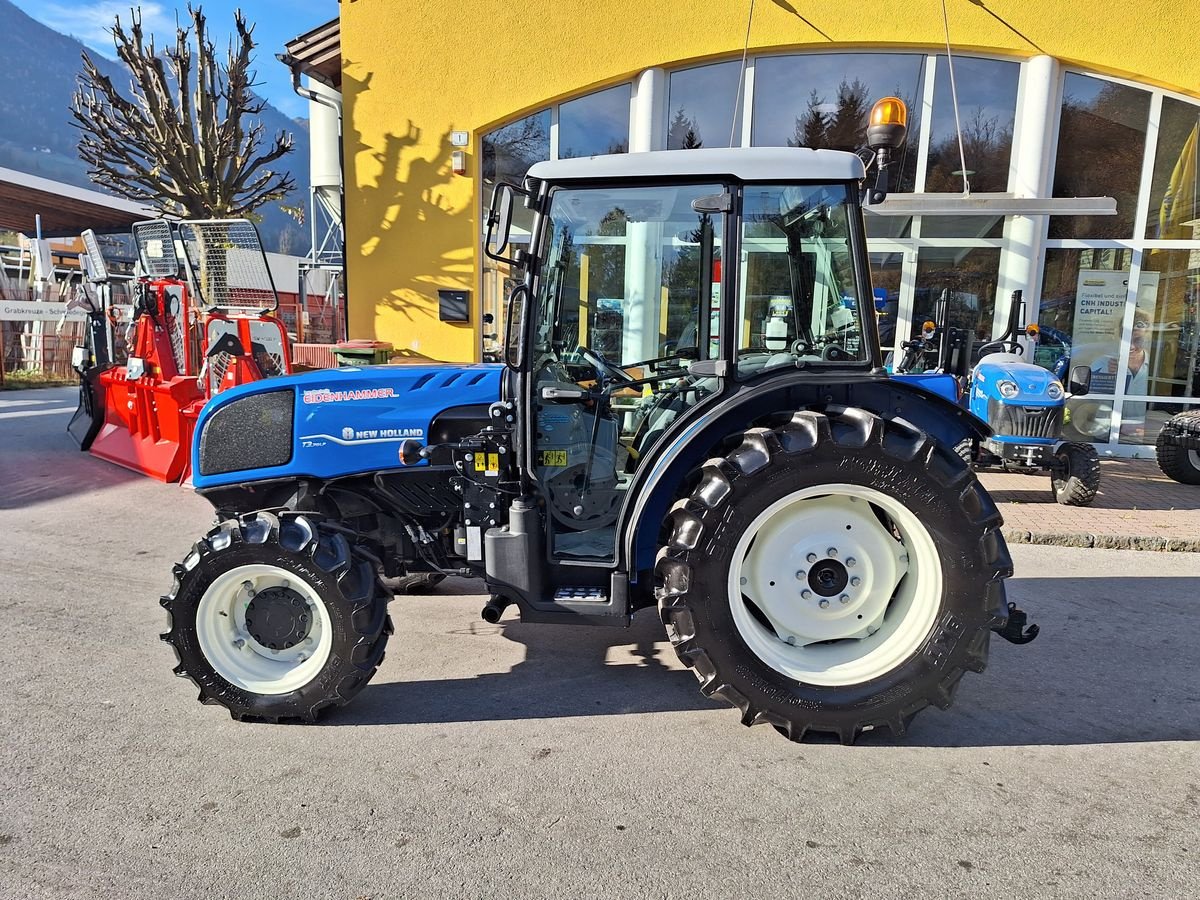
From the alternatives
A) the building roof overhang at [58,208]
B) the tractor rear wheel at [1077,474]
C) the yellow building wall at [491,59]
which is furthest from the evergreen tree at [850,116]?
the building roof overhang at [58,208]

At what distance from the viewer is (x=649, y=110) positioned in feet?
29.0

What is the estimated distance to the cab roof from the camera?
9.26 feet

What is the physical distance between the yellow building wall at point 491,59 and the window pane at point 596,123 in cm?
27

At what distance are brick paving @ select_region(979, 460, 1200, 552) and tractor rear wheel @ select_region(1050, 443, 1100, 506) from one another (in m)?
0.09

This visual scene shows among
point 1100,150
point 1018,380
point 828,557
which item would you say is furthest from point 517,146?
point 828,557

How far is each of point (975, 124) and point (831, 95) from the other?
1.72 metres

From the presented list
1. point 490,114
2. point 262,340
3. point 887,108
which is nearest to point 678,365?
point 887,108

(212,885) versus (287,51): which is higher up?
(287,51)

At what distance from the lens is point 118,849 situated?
2252 mm

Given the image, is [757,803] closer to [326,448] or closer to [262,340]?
[326,448]

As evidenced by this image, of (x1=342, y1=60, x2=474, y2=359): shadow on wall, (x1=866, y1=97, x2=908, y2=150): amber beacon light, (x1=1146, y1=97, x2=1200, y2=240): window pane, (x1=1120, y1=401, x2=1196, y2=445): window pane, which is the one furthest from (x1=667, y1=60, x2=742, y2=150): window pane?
(x1=866, y1=97, x2=908, y2=150): amber beacon light

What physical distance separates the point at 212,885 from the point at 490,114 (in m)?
8.78

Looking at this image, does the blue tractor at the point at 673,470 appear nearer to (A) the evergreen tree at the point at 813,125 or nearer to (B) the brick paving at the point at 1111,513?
(B) the brick paving at the point at 1111,513

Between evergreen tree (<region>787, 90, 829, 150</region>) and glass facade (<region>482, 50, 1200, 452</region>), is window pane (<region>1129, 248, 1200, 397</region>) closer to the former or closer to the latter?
glass facade (<region>482, 50, 1200, 452</region>)
